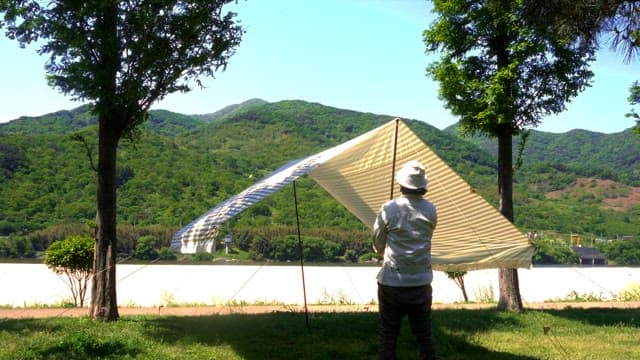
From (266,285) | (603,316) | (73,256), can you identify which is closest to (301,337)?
(603,316)

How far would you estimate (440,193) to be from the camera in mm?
6445

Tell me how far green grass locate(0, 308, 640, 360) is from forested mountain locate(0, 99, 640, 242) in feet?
8.91

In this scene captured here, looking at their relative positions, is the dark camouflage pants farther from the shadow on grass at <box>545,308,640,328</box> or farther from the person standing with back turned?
the shadow on grass at <box>545,308,640,328</box>

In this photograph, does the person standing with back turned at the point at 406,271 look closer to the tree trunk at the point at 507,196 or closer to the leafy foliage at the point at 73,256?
the tree trunk at the point at 507,196

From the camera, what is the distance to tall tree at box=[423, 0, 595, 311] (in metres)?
9.02

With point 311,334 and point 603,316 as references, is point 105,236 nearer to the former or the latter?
point 311,334

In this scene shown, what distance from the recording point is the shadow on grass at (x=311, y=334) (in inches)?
240

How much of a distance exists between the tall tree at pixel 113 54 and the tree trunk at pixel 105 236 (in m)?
0.01

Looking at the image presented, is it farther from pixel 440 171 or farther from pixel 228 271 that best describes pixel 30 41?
pixel 228 271

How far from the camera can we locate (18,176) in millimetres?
26875

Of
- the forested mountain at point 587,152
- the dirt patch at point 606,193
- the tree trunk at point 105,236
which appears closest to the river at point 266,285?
the tree trunk at point 105,236

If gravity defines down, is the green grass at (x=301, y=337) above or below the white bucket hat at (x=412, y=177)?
below

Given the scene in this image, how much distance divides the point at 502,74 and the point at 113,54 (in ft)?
17.6

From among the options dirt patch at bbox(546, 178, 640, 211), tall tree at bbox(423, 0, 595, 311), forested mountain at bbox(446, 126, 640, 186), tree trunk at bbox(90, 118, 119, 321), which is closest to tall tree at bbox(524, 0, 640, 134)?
tall tree at bbox(423, 0, 595, 311)
